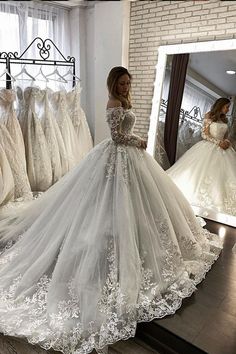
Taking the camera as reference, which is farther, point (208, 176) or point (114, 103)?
point (208, 176)

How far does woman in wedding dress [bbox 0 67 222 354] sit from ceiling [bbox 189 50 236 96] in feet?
3.81

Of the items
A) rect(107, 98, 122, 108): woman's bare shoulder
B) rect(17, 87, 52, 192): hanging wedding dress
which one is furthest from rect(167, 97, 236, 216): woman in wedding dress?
rect(17, 87, 52, 192): hanging wedding dress

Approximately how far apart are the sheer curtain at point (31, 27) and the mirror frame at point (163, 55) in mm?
1258

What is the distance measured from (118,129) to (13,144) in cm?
133

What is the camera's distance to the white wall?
3506 millimetres

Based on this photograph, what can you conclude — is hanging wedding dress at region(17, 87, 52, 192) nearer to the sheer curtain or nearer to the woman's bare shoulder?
the sheer curtain

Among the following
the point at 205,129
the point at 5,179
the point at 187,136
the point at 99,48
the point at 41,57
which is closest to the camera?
the point at 5,179

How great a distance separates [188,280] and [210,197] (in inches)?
53.3

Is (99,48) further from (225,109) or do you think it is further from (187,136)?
(225,109)

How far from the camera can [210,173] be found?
311 cm

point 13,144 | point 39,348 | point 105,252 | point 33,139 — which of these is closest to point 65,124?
point 33,139

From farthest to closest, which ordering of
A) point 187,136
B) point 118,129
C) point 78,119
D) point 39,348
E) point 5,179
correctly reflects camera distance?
point 78,119 < point 187,136 < point 5,179 < point 118,129 < point 39,348

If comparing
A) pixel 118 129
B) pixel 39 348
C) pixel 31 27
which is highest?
pixel 31 27

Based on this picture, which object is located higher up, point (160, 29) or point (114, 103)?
point (160, 29)
